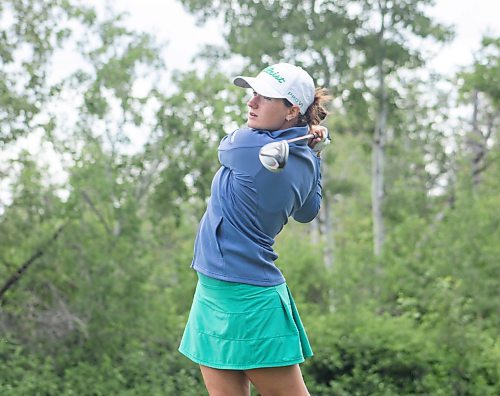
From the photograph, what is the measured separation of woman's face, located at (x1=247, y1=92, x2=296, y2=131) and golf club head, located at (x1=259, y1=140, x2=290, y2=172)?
0.99 ft

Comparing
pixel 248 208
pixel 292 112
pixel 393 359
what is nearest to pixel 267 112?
pixel 292 112

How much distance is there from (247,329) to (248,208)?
353 mm

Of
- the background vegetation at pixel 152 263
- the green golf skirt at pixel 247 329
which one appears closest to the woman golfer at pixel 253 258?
the green golf skirt at pixel 247 329

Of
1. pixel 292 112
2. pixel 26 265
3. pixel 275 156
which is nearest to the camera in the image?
pixel 275 156

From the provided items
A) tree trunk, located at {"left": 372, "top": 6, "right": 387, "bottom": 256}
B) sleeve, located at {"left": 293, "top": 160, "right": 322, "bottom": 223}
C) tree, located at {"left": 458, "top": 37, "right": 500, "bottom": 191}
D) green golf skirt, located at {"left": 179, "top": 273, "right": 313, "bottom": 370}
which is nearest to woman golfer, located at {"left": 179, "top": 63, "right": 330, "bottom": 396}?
green golf skirt, located at {"left": 179, "top": 273, "right": 313, "bottom": 370}

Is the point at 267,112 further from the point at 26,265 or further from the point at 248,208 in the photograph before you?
the point at 26,265

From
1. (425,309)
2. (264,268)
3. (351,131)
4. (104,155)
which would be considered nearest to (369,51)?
(351,131)

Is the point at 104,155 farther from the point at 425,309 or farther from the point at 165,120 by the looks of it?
the point at 425,309

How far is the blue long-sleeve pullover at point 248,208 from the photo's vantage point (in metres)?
2.51

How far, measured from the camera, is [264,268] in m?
2.55

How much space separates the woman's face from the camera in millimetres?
2596

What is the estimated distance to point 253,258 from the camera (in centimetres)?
253

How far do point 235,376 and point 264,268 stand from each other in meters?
0.34

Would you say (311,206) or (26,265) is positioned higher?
(311,206)
